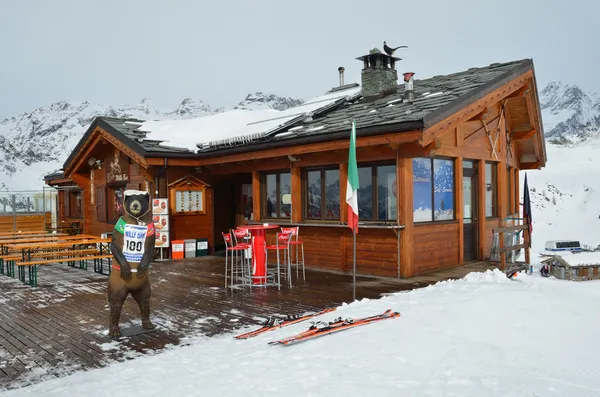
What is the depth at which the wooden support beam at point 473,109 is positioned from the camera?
8791mm

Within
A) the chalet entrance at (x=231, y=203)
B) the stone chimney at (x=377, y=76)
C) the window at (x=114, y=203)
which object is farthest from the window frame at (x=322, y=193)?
the window at (x=114, y=203)

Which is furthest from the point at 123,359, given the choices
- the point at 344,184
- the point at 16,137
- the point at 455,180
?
the point at 16,137

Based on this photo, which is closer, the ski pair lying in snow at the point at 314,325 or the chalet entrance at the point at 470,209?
the ski pair lying in snow at the point at 314,325

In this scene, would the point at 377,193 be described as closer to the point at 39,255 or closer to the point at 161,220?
the point at 161,220

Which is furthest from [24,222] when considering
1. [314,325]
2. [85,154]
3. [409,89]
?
[314,325]

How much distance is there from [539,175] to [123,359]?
49.3 meters

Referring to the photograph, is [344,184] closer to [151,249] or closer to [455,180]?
[455,180]

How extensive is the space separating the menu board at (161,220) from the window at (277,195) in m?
2.83

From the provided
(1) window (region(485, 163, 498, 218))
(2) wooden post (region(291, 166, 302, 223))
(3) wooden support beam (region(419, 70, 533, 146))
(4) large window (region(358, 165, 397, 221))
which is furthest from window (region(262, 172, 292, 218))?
(1) window (region(485, 163, 498, 218))

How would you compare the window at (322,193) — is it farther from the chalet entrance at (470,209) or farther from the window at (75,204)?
the window at (75,204)

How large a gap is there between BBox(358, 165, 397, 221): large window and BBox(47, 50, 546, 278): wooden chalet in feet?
0.07

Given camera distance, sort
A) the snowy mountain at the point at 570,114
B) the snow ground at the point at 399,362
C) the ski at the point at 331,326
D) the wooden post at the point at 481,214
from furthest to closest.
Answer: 1. the snowy mountain at the point at 570,114
2. the wooden post at the point at 481,214
3. the ski at the point at 331,326
4. the snow ground at the point at 399,362

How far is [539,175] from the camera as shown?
47.8 m

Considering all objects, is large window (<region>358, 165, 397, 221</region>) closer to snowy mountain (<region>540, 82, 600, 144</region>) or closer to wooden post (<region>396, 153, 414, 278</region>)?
wooden post (<region>396, 153, 414, 278</region>)
